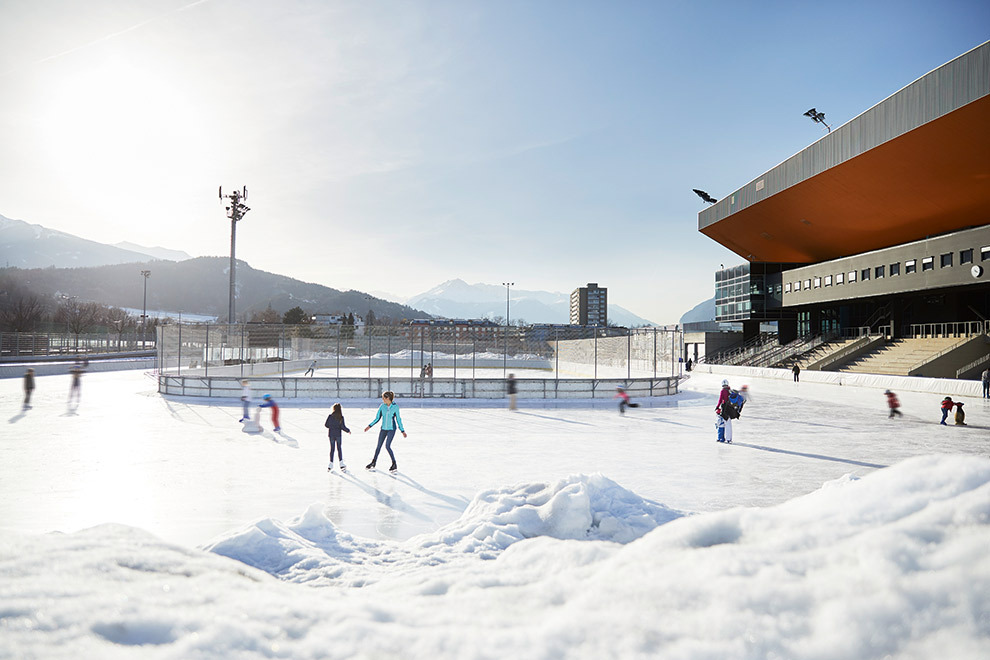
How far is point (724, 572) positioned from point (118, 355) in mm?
61001

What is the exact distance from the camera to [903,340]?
126ft

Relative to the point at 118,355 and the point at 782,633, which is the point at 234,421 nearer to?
the point at 782,633

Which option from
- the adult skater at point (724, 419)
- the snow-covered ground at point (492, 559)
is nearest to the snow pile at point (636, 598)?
the snow-covered ground at point (492, 559)

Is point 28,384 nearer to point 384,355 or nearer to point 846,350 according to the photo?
point 384,355

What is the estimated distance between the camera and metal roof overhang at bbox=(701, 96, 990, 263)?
3047cm

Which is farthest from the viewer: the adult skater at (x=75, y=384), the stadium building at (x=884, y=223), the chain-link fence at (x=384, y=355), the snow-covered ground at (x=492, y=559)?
the stadium building at (x=884, y=223)

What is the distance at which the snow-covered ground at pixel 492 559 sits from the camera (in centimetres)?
229

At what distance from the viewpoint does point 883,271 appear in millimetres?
39438

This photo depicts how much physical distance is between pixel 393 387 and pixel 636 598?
72.2 ft

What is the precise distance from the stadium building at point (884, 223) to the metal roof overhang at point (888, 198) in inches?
3.6

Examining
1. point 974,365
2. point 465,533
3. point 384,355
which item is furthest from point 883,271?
point 465,533

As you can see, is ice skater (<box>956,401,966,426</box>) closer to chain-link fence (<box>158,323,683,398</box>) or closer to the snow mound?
chain-link fence (<box>158,323,683,398</box>)

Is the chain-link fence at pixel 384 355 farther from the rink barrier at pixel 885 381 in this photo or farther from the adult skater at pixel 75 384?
the rink barrier at pixel 885 381

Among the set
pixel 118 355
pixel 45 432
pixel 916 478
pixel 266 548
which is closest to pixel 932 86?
pixel 916 478
